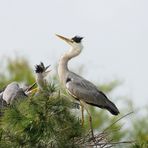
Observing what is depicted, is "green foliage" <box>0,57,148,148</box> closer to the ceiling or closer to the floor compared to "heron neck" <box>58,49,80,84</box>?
closer to the ceiling

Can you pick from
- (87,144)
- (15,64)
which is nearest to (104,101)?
(87,144)

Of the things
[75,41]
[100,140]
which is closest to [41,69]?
[75,41]

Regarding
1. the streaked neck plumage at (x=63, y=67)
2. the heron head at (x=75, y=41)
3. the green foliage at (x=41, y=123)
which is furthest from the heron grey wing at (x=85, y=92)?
the green foliage at (x=41, y=123)

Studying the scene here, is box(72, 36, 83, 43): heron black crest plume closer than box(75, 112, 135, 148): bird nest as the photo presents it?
No

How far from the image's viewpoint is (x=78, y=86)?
13.8 meters

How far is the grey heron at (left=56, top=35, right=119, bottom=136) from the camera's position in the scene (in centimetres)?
1375

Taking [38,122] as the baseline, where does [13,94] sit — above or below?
below

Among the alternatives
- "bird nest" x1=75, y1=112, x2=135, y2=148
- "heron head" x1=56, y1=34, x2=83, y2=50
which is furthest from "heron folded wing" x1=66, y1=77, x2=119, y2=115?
"bird nest" x1=75, y1=112, x2=135, y2=148

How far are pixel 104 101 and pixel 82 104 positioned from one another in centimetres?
36

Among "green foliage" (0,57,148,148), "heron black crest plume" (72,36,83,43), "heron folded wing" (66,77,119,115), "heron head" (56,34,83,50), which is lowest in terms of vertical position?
"heron folded wing" (66,77,119,115)

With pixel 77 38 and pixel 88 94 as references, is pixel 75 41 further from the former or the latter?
pixel 88 94

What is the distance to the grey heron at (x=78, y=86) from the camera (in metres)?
13.8

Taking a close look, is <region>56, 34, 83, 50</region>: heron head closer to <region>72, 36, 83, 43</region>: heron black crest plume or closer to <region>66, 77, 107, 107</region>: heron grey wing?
<region>72, 36, 83, 43</region>: heron black crest plume

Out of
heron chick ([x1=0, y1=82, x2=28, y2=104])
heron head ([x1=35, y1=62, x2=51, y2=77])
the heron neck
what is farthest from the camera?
the heron neck
